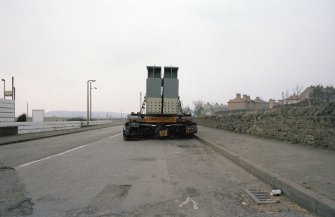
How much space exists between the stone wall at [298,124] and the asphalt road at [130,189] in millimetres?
3242

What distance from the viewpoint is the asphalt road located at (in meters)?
5.17

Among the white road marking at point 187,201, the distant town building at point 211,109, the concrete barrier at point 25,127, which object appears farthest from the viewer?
the distant town building at point 211,109

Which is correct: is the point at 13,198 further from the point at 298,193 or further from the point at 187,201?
the point at 298,193

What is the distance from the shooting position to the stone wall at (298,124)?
10.6 meters

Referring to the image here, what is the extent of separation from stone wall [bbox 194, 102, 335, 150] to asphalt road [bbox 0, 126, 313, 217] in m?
3.24

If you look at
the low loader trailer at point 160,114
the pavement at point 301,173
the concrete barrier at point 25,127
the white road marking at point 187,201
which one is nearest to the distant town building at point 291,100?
the low loader trailer at point 160,114

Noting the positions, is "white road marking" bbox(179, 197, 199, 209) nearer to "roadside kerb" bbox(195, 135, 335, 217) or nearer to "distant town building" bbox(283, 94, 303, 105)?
"roadside kerb" bbox(195, 135, 335, 217)

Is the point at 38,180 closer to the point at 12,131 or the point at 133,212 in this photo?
the point at 133,212

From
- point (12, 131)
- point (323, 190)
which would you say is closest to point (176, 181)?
point (323, 190)

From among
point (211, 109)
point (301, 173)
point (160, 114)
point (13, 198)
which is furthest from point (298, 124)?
point (211, 109)

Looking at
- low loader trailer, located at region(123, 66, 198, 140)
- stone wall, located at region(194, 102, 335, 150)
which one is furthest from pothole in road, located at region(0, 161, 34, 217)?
low loader trailer, located at region(123, 66, 198, 140)

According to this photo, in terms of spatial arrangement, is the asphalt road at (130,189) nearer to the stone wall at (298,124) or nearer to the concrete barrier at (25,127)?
the stone wall at (298,124)

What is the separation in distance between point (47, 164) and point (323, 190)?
7.42 m

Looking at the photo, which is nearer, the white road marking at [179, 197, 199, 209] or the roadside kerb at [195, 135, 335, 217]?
the roadside kerb at [195, 135, 335, 217]
